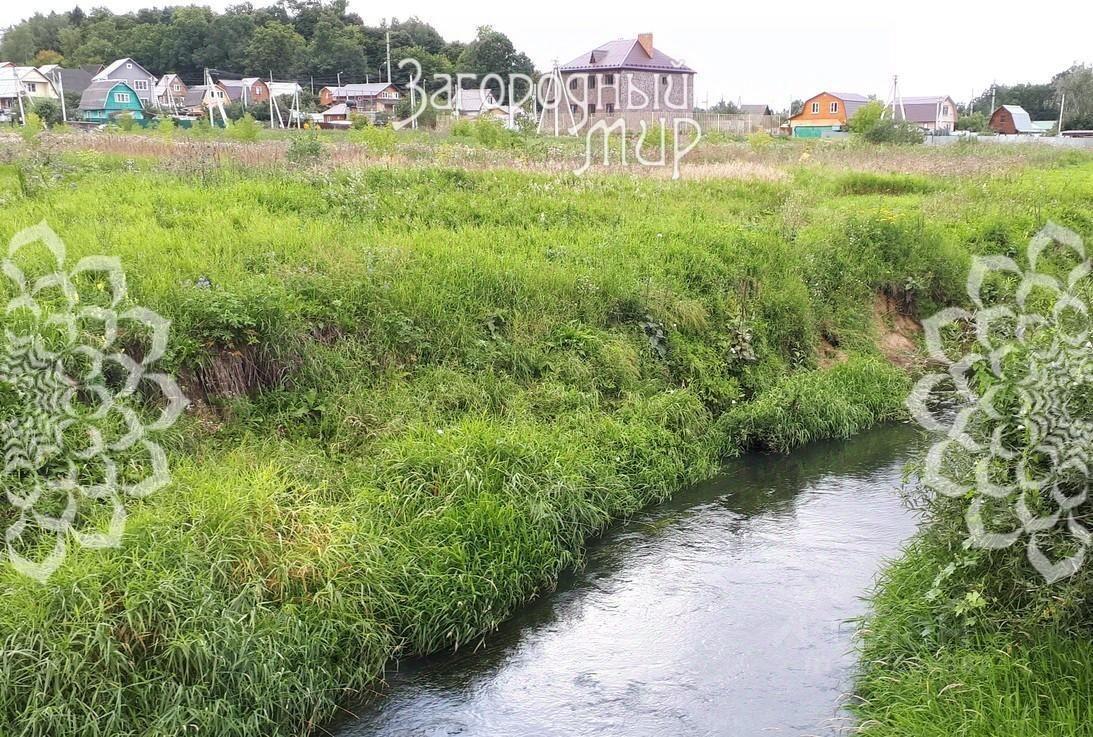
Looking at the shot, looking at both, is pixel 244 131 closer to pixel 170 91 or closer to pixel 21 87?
pixel 21 87

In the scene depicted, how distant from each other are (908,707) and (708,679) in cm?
155

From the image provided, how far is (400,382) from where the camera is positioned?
9.32 metres

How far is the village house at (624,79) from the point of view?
39594mm

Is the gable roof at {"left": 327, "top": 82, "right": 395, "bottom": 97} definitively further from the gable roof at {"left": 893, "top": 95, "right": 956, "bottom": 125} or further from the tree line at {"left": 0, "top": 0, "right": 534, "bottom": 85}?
the gable roof at {"left": 893, "top": 95, "right": 956, "bottom": 125}

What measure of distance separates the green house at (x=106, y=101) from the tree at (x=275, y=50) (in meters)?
10.0

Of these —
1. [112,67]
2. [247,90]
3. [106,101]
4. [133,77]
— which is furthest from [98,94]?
[247,90]

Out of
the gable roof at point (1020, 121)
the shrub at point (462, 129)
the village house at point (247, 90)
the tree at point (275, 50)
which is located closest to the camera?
the shrub at point (462, 129)

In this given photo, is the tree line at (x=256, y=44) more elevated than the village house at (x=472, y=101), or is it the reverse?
the tree line at (x=256, y=44)

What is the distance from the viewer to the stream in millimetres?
5750

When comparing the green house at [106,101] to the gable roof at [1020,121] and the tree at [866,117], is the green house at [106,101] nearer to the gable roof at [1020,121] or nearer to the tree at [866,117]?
the tree at [866,117]

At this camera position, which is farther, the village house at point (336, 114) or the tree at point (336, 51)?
the tree at point (336, 51)

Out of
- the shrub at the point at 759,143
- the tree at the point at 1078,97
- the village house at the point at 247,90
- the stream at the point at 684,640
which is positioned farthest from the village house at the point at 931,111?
the stream at the point at 684,640

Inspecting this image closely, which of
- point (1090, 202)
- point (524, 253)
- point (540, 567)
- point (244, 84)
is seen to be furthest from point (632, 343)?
point (244, 84)

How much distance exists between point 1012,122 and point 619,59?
36178 mm
